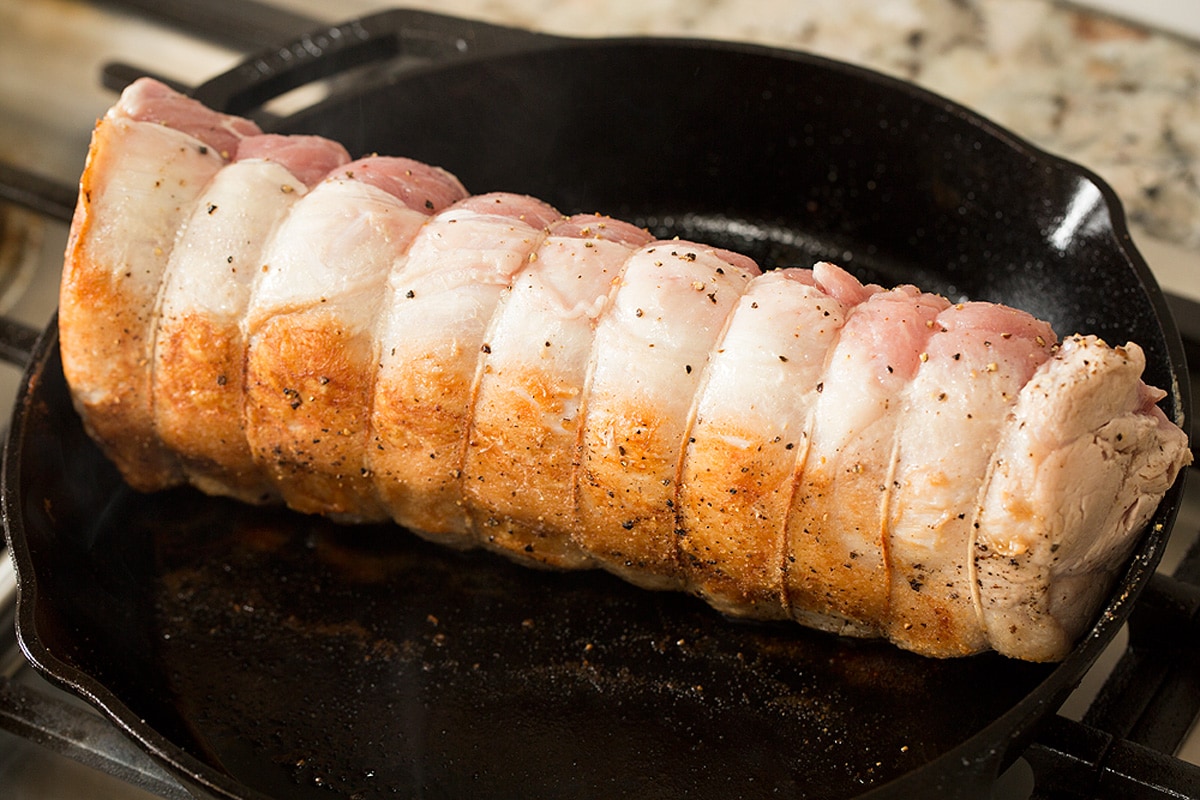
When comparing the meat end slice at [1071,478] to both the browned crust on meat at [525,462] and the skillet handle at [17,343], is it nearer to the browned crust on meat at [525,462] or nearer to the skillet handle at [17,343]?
the browned crust on meat at [525,462]

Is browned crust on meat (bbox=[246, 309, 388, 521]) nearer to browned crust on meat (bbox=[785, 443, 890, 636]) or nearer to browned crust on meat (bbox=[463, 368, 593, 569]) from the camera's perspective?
browned crust on meat (bbox=[463, 368, 593, 569])

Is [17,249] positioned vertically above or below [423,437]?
below

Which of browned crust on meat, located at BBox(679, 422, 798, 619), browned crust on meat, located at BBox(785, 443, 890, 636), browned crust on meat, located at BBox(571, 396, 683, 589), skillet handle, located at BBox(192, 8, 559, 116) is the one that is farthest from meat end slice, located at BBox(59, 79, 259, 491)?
browned crust on meat, located at BBox(785, 443, 890, 636)

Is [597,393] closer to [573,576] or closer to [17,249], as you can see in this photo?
[573,576]

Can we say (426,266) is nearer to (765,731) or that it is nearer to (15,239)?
(765,731)

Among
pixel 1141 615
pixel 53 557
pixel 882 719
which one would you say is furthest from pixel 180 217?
pixel 1141 615

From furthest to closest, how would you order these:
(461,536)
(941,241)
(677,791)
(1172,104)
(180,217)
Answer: (1172,104) < (941,241) < (461,536) < (180,217) < (677,791)

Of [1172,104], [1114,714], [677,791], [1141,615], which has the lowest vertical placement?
[677,791]

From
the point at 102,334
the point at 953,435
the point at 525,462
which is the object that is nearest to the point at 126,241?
the point at 102,334

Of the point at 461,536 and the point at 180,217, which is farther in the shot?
the point at 461,536
